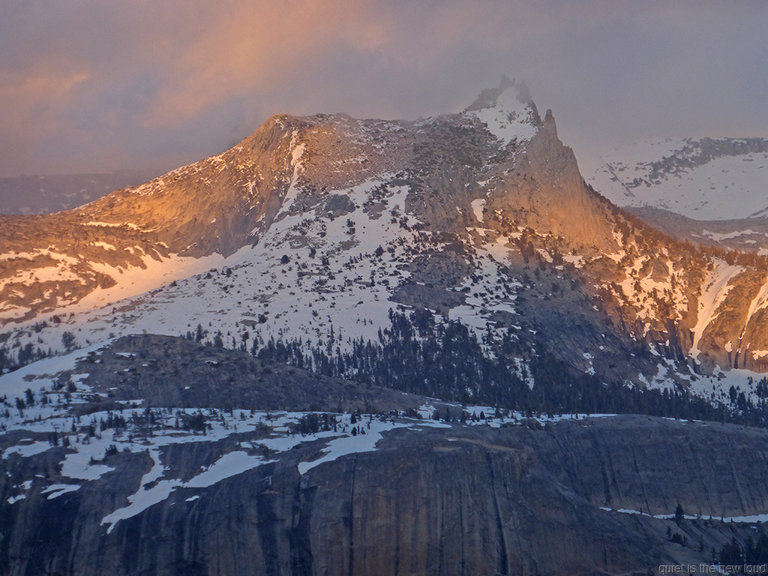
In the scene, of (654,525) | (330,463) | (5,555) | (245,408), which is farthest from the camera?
(245,408)

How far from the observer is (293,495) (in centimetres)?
15762

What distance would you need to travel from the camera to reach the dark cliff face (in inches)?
5920

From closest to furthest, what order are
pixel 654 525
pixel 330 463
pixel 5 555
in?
pixel 5 555 → pixel 330 463 → pixel 654 525

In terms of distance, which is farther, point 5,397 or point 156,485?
point 5,397

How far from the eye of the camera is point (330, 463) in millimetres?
161250

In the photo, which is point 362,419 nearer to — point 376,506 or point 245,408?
point 245,408

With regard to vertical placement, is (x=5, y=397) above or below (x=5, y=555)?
above

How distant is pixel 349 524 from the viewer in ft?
506

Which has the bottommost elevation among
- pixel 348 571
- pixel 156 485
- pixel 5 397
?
pixel 348 571

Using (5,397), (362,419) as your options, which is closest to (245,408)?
(362,419)

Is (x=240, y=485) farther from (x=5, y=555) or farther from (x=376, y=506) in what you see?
(x=5, y=555)

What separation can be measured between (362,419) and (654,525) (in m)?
36.8

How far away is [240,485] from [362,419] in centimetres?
3170

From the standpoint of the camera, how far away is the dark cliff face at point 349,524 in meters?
150
